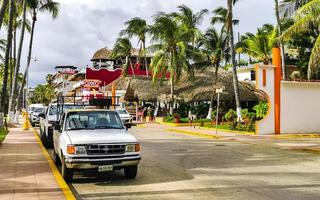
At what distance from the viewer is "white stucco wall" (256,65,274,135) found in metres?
26.0

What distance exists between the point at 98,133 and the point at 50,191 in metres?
1.93

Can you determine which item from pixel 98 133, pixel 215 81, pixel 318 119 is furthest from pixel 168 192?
pixel 215 81

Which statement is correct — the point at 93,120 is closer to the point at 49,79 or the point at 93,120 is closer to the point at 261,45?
the point at 261,45

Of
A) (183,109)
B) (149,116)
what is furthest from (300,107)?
(149,116)

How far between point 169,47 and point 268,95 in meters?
17.4

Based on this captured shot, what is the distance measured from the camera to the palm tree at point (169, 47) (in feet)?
136

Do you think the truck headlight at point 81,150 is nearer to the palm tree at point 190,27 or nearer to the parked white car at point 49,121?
the parked white car at point 49,121

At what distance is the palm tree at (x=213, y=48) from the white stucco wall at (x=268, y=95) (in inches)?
638

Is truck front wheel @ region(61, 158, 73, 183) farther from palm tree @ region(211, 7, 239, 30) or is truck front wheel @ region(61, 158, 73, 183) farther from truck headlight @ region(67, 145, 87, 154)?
palm tree @ region(211, 7, 239, 30)

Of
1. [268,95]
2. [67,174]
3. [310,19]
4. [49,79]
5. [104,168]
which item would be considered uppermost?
[49,79]

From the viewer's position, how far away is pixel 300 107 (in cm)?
2738

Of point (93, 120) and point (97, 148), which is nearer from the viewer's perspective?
point (97, 148)

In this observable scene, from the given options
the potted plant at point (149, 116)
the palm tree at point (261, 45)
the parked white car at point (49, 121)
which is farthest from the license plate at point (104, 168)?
the potted plant at point (149, 116)

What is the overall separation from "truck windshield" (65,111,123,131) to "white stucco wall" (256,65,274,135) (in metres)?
15.6
